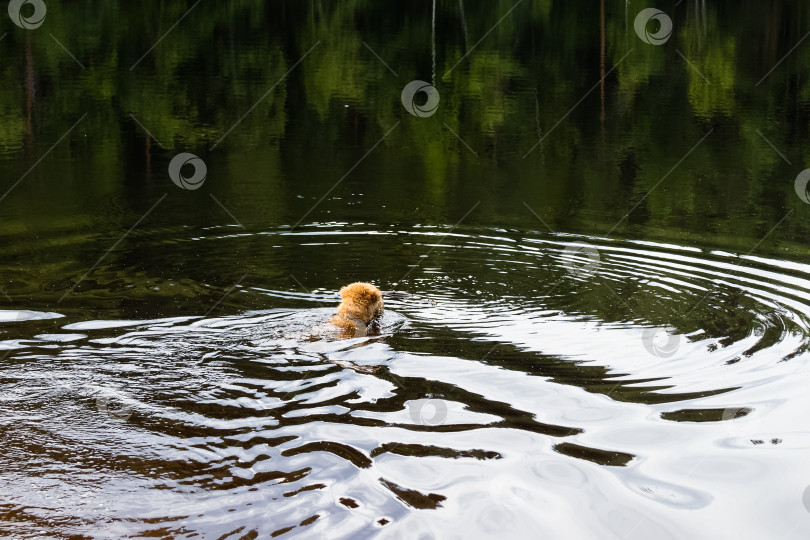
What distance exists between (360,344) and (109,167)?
12560mm

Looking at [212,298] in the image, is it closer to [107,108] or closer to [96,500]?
[96,500]

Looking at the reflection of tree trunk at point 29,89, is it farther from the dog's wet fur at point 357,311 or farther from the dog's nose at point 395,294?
the dog's wet fur at point 357,311

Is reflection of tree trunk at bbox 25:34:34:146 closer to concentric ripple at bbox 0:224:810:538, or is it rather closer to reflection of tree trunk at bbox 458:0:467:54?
concentric ripple at bbox 0:224:810:538

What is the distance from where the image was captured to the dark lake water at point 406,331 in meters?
5.79

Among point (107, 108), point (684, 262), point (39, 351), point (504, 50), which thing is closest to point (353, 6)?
point (504, 50)

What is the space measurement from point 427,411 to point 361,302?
202cm

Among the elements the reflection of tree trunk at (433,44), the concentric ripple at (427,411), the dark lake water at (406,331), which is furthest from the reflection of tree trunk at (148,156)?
the reflection of tree trunk at (433,44)

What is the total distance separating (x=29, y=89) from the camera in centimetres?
3055

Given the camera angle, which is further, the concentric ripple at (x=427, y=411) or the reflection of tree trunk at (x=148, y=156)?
the reflection of tree trunk at (x=148, y=156)

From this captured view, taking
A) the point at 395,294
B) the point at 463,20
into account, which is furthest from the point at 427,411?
the point at 463,20

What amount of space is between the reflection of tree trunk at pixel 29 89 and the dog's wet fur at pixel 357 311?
16261 millimetres

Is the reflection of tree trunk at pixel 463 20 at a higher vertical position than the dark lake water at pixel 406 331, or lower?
higher

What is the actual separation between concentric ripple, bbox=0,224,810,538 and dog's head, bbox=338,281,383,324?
0.32 metres

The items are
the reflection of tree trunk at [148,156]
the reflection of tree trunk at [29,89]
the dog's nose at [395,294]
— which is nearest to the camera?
the dog's nose at [395,294]
